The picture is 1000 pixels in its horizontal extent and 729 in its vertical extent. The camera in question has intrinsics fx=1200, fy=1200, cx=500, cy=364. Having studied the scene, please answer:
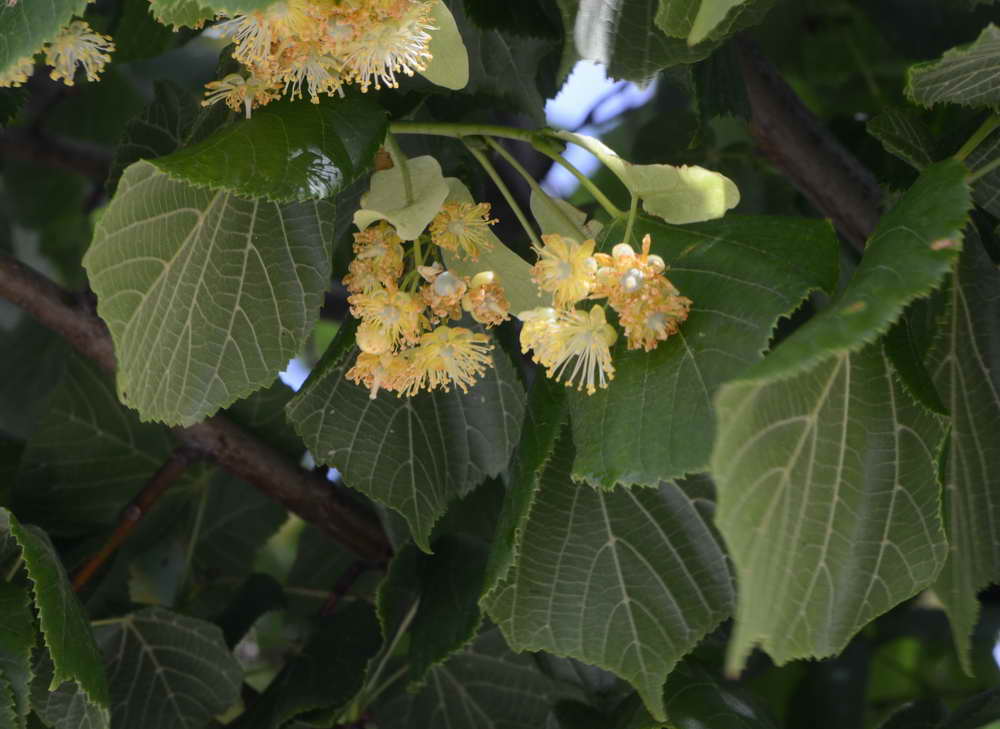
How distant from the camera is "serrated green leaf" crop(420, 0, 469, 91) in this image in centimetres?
77

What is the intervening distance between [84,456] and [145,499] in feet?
0.45

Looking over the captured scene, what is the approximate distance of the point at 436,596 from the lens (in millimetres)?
1006

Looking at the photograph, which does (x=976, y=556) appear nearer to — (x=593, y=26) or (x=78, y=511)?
(x=593, y=26)

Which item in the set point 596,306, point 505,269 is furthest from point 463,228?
point 596,306

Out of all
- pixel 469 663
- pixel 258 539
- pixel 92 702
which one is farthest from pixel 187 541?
pixel 92 702

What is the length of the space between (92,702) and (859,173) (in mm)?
840

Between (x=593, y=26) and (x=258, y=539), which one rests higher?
(x=593, y=26)

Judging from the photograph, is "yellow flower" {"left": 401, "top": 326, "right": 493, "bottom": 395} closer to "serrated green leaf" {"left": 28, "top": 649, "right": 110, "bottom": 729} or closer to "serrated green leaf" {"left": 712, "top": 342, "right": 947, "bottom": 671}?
"serrated green leaf" {"left": 712, "top": 342, "right": 947, "bottom": 671}

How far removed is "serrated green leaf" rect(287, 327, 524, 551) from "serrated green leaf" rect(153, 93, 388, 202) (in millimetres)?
179

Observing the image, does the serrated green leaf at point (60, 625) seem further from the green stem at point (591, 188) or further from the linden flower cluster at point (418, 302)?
the green stem at point (591, 188)

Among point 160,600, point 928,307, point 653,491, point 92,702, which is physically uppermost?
point 928,307

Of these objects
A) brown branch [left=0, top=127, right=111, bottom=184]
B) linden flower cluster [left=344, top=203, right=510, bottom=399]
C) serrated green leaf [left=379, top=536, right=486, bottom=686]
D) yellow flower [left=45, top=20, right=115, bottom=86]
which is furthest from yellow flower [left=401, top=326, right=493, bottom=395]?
brown branch [left=0, top=127, right=111, bottom=184]

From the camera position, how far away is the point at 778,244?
684mm

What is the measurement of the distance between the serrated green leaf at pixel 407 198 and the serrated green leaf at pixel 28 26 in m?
0.21
